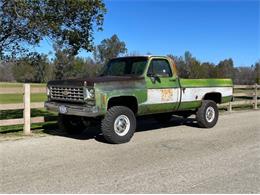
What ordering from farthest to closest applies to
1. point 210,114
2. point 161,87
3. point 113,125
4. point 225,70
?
point 225,70 < point 210,114 < point 161,87 < point 113,125

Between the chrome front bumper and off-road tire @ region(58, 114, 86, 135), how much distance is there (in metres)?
0.52

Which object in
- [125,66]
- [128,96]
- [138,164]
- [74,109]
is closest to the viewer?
[138,164]

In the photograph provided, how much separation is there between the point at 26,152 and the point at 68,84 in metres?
2.02

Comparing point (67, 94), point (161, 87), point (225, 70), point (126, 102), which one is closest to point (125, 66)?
point (161, 87)

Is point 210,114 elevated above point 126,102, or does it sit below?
below

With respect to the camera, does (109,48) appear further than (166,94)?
Yes

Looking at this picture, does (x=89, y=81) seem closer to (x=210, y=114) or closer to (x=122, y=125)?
(x=122, y=125)

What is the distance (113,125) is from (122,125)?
33 centimetres

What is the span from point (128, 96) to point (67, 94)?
1.41 m

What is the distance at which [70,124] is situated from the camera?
33.9 ft

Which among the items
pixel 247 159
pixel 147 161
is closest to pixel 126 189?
pixel 147 161

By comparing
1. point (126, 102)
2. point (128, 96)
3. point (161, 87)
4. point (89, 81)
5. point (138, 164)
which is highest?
point (89, 81)

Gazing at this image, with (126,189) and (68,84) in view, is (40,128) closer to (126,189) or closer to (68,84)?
(68,84)

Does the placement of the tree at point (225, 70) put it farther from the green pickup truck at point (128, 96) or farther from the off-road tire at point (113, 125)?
the off-road tire at point (113, 125)
